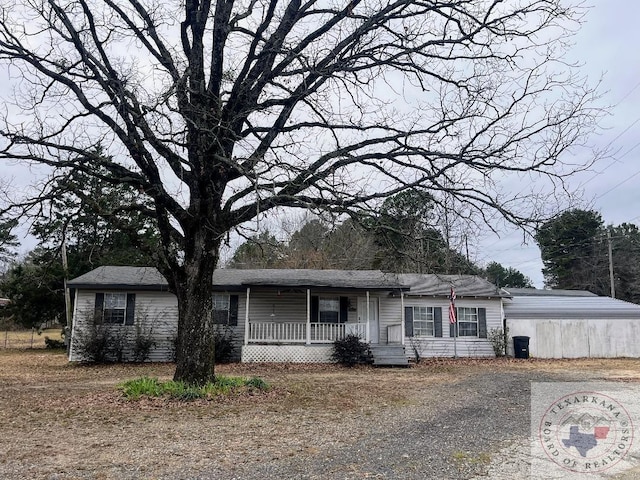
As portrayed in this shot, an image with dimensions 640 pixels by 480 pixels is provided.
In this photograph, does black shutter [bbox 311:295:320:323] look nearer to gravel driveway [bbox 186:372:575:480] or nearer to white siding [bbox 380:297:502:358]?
white siding [bbox 380:297:502:358]

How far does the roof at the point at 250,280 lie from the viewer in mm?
18484

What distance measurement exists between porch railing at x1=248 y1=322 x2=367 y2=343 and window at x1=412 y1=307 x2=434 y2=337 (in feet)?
9.20

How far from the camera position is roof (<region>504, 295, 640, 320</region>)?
71.2 feet

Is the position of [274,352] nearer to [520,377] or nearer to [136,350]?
[136,350]

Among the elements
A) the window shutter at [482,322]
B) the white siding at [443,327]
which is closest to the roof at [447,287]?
the white siding at [443,327]

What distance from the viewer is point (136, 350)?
18.4 metres

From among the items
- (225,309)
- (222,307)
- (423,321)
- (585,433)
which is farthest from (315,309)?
(585,433)

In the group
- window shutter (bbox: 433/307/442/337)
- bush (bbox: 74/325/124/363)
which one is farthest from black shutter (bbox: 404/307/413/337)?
bush (bbox: 74/325/124/363)

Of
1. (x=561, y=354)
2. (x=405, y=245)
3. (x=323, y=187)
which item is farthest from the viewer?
(x=561, y=354)

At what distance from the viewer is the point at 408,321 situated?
20.6m

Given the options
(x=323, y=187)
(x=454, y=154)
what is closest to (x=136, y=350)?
(x=323, y=187)

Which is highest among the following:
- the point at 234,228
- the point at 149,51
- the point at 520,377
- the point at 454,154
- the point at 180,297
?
the point at 149,51

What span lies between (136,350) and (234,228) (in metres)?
11.0

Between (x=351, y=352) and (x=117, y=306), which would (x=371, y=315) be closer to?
(x=351, y=352)
